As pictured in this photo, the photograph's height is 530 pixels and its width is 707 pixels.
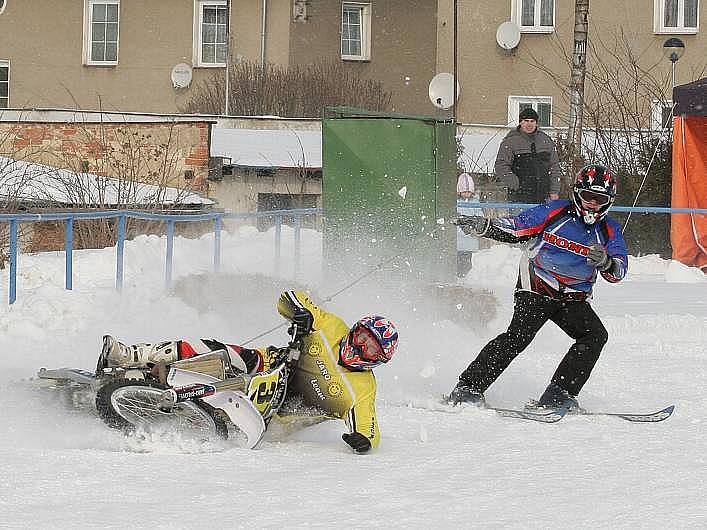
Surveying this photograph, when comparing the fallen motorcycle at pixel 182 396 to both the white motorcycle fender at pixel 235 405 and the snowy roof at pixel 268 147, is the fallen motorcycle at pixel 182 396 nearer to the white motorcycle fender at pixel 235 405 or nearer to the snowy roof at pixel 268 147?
the white motorcycle fender at pixel 235 405

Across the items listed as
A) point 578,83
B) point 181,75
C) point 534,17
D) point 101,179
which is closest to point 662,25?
point 534,17

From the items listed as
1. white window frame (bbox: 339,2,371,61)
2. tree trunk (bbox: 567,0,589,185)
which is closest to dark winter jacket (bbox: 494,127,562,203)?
tree trunk (bbox: 567,0,589,185)

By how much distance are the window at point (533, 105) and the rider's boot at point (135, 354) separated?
2371 centimetres

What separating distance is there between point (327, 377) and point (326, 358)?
0.33 ft

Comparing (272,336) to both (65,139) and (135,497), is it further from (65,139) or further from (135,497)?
(65,139)

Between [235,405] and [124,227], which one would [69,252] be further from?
[235,405]

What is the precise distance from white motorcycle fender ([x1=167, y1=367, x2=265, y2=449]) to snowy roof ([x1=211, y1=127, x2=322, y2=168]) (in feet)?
50.8

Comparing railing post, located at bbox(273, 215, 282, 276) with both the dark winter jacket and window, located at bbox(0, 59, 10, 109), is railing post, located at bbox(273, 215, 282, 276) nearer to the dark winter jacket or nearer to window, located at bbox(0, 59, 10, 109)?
the dark winter jacket

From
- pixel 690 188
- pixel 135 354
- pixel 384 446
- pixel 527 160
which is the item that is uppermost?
pixel 527 160

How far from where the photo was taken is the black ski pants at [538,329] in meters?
7.60

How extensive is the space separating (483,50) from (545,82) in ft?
5.22

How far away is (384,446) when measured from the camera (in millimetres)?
6520

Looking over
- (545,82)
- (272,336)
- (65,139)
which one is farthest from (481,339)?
(545,82)

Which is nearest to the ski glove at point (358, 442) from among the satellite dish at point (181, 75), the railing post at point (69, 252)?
the railing post at point (69, 252)
